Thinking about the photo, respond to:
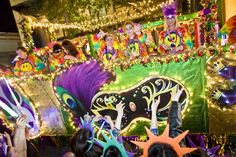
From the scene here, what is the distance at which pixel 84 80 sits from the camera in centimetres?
287

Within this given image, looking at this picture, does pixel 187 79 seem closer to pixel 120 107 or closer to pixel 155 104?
pixel 155 104

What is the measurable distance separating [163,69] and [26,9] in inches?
342

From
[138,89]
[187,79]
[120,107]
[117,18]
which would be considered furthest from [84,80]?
[117,18]

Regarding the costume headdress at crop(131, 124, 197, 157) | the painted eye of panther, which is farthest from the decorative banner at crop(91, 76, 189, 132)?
the painted eye of panther

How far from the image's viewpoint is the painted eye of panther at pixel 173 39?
3.24m

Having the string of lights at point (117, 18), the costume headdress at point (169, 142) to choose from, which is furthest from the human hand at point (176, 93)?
the string of lights at point (117, 18)

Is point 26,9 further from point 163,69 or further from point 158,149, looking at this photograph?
point 158,149

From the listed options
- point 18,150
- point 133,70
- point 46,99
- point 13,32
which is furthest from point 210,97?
point 13,32

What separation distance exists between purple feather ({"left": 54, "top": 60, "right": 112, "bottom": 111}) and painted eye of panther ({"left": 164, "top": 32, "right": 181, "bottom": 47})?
112 centimetres

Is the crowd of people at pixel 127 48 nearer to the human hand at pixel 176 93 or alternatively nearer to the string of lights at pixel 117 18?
the human hand at pixel 176 93

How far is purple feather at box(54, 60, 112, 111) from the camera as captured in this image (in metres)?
2.77

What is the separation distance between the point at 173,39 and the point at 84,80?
4.67 ft

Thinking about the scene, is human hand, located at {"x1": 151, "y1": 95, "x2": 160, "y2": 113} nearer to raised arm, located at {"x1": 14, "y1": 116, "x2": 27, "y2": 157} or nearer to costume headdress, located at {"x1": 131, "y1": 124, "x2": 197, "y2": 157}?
costume headdress, located at {"x1": 131, "y1": 124, "x2": 197, "y2": 157}

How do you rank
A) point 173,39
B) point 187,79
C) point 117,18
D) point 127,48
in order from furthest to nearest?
1. point 117,18
2. point 127,48
3. point 173,39
4. point 187,79
